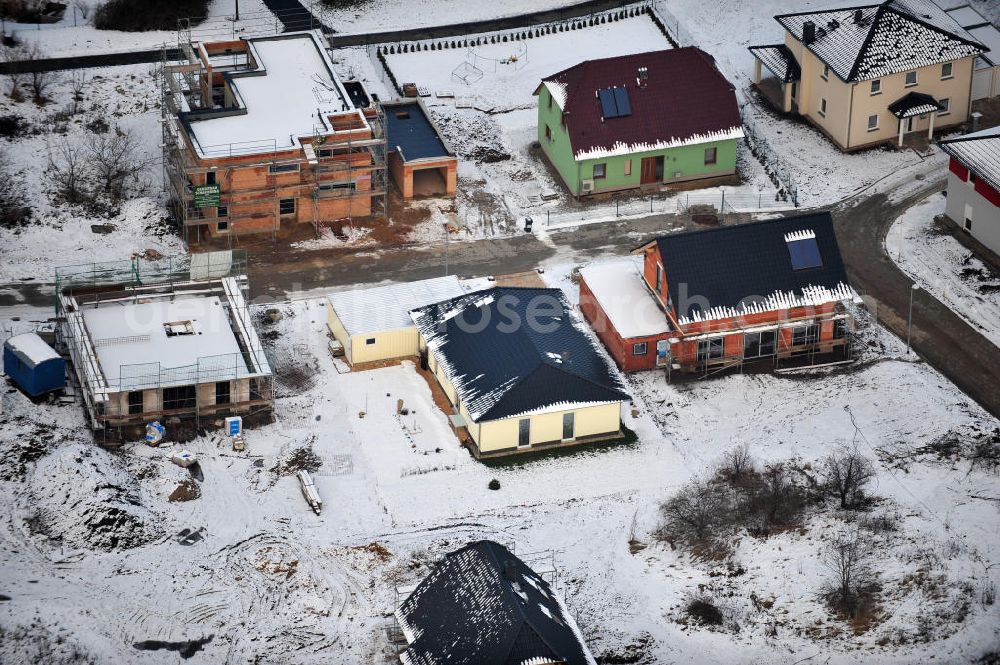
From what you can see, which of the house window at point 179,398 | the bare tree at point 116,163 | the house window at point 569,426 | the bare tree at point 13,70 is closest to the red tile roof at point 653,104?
the house window at point 569,426

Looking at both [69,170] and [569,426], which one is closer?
[569,426]

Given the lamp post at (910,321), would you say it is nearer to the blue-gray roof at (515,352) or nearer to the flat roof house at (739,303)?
the flat roof house at (739,303)

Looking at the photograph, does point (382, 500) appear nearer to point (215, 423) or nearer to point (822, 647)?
point (215, 423)

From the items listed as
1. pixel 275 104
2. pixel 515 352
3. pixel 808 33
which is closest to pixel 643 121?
pixel 808 33

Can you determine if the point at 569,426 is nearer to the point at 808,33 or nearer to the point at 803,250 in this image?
the point at 803,250

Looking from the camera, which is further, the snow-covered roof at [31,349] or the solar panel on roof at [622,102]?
the solar panel on roof at [622,102]

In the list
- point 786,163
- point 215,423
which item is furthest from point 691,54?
point 215,423

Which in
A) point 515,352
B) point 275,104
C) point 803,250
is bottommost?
point 515,352

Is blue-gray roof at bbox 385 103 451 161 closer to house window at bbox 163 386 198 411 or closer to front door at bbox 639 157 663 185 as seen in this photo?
front door at bbox 639 157 663 185
